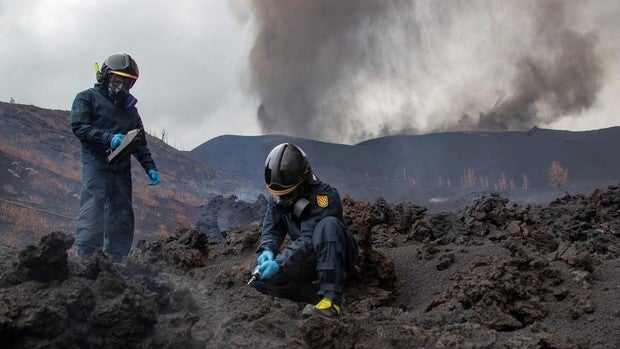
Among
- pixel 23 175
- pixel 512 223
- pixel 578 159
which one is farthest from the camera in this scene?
pixel 578 159

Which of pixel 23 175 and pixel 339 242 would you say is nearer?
pixel 339 242

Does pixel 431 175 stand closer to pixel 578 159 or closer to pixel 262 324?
pixel 578 159

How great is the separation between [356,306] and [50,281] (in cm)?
234

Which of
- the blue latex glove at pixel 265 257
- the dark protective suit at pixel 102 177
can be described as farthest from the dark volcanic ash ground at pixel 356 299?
the dark protective suit at pixel 102 177

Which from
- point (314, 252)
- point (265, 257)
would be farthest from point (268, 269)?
point (314, 252)

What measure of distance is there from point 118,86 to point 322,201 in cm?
251

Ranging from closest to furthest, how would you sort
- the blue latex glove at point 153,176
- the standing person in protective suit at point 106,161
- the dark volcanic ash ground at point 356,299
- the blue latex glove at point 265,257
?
the dark volcanic ash ground at point 356,299 < the blue latex glove at point 265,257 < the standing person in protective suit at point 106,161 < the blue latex glove at point 153,176

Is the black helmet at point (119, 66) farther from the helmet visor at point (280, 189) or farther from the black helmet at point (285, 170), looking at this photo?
the helmet visor at point (280, 189)

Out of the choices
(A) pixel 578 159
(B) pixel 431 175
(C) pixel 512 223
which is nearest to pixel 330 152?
(B) pixel 431 175

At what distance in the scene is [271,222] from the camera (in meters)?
4.23

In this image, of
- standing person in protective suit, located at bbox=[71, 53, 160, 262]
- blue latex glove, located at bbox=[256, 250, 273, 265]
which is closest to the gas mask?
standing person in protective suit, located at bbox=[71, 53, 160, 262]

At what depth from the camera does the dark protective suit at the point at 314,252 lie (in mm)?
3680

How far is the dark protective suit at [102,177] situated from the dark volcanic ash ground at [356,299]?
2.13 feet

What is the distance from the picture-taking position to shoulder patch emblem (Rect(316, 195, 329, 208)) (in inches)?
155
